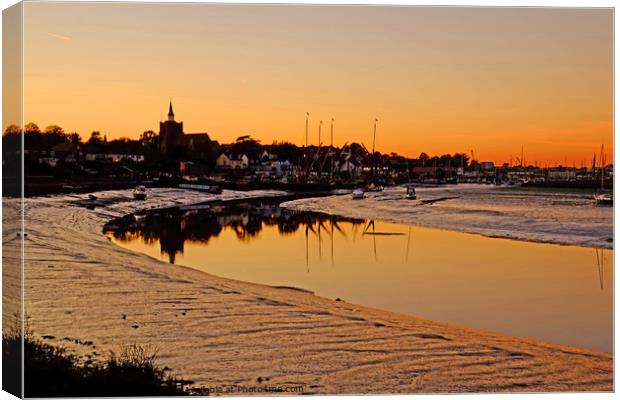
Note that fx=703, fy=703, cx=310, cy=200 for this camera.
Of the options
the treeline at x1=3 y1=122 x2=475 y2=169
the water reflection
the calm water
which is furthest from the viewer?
the water reflection

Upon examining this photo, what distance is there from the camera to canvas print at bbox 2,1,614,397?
647 centimetres

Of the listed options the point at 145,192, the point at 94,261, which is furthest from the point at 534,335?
the point at 145,192

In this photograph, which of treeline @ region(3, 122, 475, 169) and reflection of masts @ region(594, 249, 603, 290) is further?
reflection of masts @ region(594, 249, 603, 290)

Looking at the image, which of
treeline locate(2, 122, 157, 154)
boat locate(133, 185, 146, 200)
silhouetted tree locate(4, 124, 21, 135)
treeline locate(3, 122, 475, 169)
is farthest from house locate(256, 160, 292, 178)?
boat locate(133, 185, 146, 200)

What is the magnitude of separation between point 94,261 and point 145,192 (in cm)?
2237

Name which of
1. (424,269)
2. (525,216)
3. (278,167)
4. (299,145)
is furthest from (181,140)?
(525,216)

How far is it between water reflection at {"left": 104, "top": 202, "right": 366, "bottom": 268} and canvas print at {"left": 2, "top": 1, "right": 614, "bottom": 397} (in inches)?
154

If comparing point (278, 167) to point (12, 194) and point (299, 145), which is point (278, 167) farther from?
point (12, 194)

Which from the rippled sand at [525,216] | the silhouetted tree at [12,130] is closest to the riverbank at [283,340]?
the silhouetted tree at [12,130]

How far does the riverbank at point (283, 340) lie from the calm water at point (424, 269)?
2.45 ft

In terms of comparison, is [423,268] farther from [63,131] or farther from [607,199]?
[63,131]

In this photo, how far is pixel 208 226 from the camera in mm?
21281

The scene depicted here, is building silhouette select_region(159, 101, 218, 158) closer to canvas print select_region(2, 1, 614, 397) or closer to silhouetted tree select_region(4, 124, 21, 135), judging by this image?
canvas print select_region(2, 1, 614, 397)

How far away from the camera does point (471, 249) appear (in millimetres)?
15789
